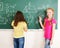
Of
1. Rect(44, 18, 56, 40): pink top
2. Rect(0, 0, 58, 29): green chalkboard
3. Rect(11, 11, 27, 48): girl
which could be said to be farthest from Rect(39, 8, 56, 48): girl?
Rect(11, 11, 27, 48): girl

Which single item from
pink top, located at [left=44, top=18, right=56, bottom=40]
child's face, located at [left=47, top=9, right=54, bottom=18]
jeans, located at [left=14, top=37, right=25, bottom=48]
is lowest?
jeans, located at [left=14, top=37, right=25, bottom=48]

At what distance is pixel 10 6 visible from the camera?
4430 millimetres

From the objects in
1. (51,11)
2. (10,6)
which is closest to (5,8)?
(10,6)

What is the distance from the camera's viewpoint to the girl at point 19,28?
3.97 meters

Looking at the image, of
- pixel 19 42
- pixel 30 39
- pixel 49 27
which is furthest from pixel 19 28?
pixel 49 27

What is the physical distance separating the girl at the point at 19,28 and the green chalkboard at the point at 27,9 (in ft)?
1.31

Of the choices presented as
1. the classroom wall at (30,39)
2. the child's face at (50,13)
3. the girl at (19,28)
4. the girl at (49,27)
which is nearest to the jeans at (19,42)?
the girl at (19,28)

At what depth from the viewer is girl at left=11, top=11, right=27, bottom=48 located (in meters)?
3.97

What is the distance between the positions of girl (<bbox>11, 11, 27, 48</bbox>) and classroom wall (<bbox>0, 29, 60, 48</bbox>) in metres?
0.41

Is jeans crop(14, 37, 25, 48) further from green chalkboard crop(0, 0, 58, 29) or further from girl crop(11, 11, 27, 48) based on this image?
green chalkboard crop(0, 0, 58, 29)

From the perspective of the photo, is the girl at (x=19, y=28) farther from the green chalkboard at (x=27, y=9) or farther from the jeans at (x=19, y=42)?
the green chalkboard at (x=27, y=9)

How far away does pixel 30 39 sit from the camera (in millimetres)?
4504

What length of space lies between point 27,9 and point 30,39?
0.80 metres

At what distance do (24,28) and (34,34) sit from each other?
0.52 metres
